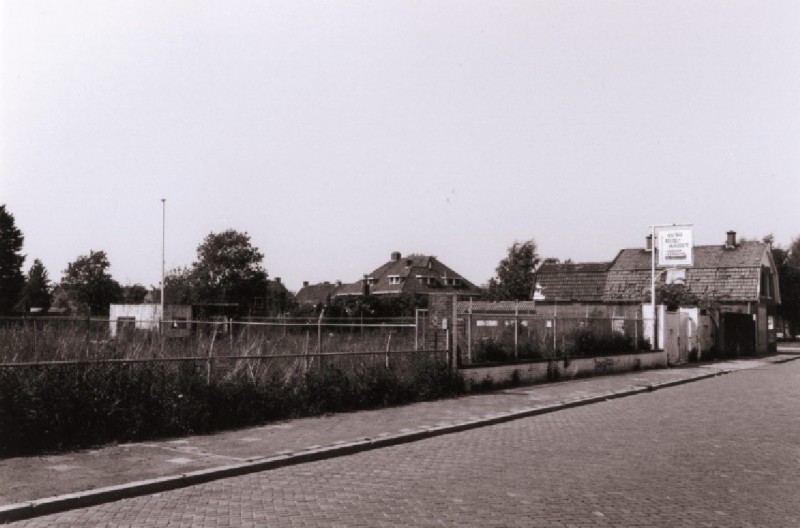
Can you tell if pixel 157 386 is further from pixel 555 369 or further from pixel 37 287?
pixel 37 287

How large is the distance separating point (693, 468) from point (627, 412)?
20.3 ft

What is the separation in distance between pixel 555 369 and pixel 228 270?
64401mm

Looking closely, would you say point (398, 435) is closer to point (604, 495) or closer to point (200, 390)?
point (200, 390)

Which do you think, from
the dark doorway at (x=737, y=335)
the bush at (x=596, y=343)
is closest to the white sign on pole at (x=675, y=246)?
the dark doorway at (x=737, y=335)

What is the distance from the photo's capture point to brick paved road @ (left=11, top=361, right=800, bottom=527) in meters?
6.93

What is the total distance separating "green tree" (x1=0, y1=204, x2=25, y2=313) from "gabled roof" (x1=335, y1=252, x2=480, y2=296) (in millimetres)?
32021

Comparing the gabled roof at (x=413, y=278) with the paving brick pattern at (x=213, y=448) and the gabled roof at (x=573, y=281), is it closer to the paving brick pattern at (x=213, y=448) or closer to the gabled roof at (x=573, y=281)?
the gabled roof at (x=573, y=281)

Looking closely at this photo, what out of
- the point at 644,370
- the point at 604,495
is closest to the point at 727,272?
the point at 644,370

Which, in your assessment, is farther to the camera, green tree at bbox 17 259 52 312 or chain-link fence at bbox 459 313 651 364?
green tree at bbox 17 259 52 312

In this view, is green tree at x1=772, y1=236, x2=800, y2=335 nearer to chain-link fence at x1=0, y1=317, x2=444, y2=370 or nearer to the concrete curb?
chain-link fence at x1=0, y1=317, x2=444, y2=370

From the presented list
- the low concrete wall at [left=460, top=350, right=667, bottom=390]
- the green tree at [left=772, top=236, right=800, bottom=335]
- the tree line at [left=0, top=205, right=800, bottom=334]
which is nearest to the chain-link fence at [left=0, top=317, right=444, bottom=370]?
the low concrete wall at [left=460, top=350, right=667, bottom=390]

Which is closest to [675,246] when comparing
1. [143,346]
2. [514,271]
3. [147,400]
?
[143,346]

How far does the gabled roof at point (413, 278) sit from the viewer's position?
8500 cm

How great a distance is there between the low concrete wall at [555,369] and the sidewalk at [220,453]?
152 centimetres
